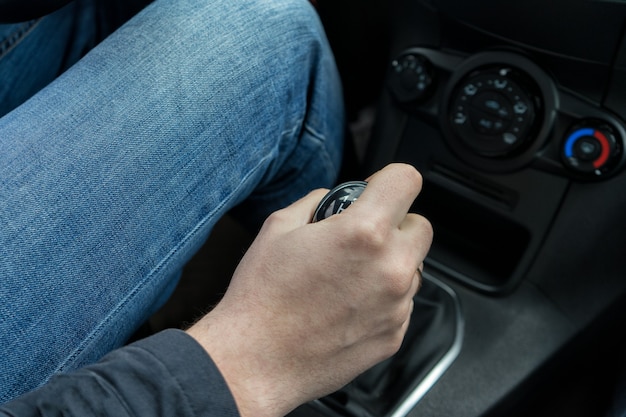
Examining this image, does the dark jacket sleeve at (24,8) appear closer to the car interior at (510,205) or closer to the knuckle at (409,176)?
the knuckle at (409,176)

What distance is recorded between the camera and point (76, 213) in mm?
576

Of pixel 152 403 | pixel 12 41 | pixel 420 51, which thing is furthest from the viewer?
pixel 420 51

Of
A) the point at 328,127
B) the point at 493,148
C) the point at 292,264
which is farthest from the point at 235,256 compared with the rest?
the point at 292,264

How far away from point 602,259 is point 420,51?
1.20 feet

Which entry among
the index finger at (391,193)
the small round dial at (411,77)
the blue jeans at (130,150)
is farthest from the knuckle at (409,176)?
the small round dial at (411,77)

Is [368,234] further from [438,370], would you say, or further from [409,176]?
[438,370]

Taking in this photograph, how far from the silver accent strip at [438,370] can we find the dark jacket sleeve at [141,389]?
13.0 inches

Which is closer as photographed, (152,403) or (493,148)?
(152,403)

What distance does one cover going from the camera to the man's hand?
485mm

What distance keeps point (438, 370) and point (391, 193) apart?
13.2 inches

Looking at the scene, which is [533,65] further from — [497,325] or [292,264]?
[292,264]

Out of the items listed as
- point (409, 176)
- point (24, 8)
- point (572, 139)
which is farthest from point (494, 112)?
point (24, 8)

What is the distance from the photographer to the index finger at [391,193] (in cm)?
50

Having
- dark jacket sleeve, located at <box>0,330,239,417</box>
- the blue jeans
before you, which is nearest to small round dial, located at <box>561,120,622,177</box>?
the blue jeans
